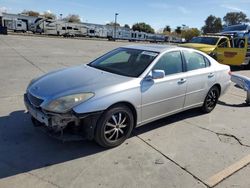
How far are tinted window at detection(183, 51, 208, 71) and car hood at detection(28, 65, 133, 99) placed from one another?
1597 mm

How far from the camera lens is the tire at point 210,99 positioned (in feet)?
18.6

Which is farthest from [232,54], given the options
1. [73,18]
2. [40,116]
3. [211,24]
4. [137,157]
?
[73,18]

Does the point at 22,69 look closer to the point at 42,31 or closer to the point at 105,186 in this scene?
the point at 105,186

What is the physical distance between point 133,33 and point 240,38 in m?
51.0

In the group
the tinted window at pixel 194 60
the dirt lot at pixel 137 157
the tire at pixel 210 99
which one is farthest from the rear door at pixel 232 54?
the dirt lot at pixel 137 157

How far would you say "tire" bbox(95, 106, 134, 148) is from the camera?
3658 millimetres

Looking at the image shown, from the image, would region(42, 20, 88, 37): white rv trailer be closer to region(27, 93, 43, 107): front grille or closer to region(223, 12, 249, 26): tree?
region(27, 93, 43, 107): front grille

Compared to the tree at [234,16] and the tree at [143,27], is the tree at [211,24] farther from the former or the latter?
the tree at [143,27]

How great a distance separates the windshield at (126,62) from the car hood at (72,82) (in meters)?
0.22

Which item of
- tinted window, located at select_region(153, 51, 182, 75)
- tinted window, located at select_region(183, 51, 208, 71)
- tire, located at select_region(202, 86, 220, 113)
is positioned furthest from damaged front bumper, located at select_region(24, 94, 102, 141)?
tire, located at select_region(202, 86, 220, 113)

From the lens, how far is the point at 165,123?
5.05m

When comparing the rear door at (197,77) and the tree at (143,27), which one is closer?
the rear door at (197,77)

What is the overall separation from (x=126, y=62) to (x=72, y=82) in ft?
4.13

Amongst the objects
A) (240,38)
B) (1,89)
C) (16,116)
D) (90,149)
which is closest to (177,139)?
(90,149)
